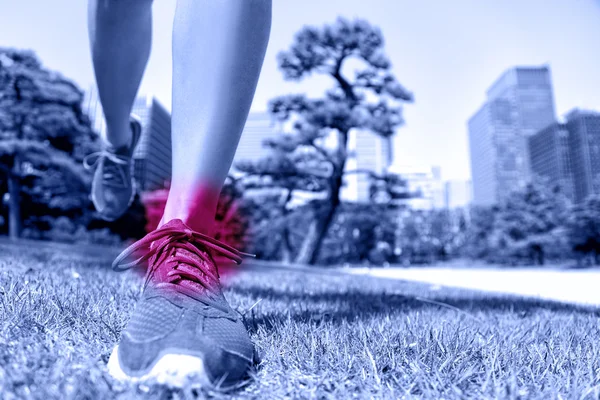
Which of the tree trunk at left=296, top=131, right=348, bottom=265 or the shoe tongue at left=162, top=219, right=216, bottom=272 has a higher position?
the tree trunk at left=296, top=131, right=348, bottom=265

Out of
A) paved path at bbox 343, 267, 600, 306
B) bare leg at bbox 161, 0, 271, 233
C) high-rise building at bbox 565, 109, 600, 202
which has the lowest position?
paved path at bbox 343, 267, 600, 306

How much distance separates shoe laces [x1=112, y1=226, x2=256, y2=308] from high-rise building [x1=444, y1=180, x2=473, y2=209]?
62916 mm

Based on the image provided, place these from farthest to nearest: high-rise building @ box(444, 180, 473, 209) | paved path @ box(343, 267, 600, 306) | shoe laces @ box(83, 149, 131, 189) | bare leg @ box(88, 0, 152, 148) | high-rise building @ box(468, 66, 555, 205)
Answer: high-rise building @ box(444, 180, 473, 209) < high-rise building @ box(468, 66, 555, 205) < paved path @ box(343, 267, 600, 306) < shoe laces @ box(83, 149, 131, 189) < bare leg @ box(88, 0, 152, 148)

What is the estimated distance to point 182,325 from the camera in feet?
1.39

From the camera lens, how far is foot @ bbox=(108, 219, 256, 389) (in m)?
0.39

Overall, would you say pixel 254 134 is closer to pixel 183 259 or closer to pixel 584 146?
pixel 183 259

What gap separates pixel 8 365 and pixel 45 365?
28 mm

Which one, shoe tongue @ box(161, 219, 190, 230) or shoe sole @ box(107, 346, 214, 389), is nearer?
shoe sole @ box(107, 346, 214, 389)

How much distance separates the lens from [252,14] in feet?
1.88

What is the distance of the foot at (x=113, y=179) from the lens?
117 cm

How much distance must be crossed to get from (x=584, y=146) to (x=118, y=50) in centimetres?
3612

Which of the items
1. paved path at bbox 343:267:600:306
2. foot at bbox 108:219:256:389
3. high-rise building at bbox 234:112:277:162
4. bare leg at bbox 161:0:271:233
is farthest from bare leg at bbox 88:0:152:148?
high-rise building at bbox 234:112:277:162

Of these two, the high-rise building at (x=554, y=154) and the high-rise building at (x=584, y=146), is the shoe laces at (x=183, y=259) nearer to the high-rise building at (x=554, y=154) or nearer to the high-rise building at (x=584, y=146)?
the high-rise building at (x=584, y=146)

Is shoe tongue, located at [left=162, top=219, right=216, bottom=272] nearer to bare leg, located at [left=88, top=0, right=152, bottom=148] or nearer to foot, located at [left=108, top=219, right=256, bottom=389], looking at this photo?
foot, located at [left=108, top=219, right=256, bottom=389]
